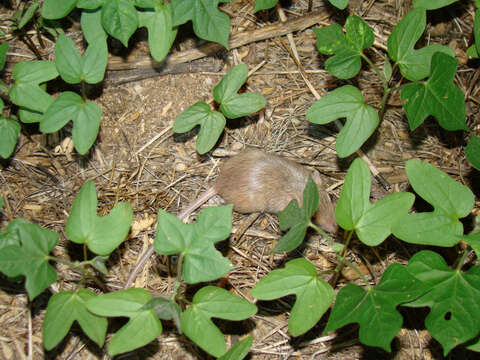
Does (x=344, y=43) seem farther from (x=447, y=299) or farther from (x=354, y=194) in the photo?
(x=447, y=299)

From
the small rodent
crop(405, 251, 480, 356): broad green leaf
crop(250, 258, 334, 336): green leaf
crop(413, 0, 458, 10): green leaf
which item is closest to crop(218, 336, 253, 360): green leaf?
crop(250, 258, 334, 336): green leaf

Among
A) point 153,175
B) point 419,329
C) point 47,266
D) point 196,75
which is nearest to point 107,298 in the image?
point 47,266

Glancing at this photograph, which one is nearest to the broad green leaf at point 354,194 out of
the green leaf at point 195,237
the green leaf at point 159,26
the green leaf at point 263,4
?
the green leaf at point 195,237

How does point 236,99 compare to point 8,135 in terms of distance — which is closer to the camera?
point 8,135

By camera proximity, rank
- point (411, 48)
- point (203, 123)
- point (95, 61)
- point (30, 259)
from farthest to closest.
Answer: point (203, 123)
point (411, 48)
point (95, 61)
point (30, 259)

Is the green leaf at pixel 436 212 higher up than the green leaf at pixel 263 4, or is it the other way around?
the green leaf at pixel 263 4

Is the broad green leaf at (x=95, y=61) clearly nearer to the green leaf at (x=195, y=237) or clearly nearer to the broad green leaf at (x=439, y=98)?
the green leaf at (x=195, y=237)

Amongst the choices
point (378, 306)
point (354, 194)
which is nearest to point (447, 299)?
point (378, 306)
